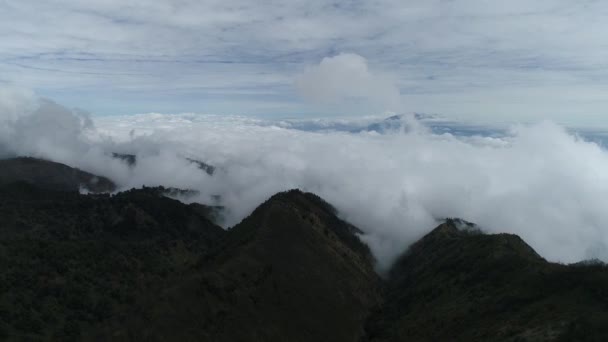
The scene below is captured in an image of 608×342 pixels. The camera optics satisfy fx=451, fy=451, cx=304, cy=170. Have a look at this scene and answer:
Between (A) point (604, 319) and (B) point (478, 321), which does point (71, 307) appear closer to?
(B) point (478, 321)

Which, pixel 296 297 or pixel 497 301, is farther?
pixel 296 297

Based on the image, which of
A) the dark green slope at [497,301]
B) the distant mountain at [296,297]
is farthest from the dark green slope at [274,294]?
the dark green slope at [497,301]

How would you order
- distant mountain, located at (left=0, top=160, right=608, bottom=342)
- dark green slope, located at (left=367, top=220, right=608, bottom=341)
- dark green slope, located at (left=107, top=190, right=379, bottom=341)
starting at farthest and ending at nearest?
dark green slope, located at (left=107, top=190, right=379, bottom=341)
distant mountain, located at (left=0, top=160, right=608, bottom=342)
dark green slope, located at (left=367, top=220, right=608, bottom=341)

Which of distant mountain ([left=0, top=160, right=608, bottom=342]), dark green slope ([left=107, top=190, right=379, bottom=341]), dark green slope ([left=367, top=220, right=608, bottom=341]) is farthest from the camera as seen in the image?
dark green slope ([left=107, top=190, right=379, bottom=341])

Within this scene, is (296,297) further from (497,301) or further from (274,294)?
(497,301)

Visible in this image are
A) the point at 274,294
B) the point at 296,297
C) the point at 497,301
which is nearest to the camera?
the point at 497,301

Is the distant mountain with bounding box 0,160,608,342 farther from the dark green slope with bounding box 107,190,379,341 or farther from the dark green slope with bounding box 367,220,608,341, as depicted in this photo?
the dark green slope with bounding box 367,220,608,341

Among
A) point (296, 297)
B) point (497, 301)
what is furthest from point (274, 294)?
point (497, 301)

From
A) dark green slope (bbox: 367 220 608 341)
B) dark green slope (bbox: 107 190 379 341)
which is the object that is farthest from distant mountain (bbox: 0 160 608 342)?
dark green slope (bbox: 367 220 608 341)

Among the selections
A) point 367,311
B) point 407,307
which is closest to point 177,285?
point 367,311
